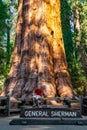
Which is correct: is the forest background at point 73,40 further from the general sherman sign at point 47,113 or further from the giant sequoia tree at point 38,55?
the general sherman sign at point 47,113

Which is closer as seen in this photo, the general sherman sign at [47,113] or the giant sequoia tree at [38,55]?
the general sherman sign at [47,113]

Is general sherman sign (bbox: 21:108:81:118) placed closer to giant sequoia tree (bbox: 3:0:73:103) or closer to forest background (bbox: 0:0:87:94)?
giant sequoia tree (bbox: 3:0:73:103)

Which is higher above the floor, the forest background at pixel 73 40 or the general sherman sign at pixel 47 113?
the forest background at pixel 73 40

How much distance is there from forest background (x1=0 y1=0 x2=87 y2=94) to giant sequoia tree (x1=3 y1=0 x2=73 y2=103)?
14.5 m

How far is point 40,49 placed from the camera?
21.4 m

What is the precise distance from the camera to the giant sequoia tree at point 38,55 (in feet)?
67.0

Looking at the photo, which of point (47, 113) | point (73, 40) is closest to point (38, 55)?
point (47, 113)

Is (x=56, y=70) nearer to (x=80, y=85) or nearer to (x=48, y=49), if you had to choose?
(x=48, y=49)

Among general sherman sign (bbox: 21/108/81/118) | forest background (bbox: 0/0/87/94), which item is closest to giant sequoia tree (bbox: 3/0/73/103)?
general sherman sign (bbox: 21/108/81/118)

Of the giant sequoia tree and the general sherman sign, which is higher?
the giant sequoia tree

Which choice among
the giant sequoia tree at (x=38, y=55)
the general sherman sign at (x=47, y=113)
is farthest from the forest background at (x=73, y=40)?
the general sherman sign at (x=47, y=113)

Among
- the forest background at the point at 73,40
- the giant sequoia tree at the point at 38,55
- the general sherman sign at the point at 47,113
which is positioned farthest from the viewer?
the forest background at the point at 73,40

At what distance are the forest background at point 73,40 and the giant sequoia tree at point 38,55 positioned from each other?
14489 millimetres

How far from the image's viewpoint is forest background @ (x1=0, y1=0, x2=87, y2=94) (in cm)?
3753
